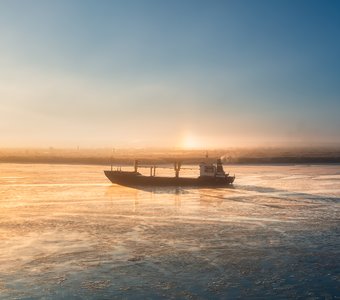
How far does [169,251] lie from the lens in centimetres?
1705

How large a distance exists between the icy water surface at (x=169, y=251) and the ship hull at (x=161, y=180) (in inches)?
667

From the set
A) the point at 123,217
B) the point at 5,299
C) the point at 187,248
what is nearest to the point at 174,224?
the point at 123,217

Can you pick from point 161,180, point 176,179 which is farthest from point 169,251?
point 176,179

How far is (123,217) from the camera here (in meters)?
25.6

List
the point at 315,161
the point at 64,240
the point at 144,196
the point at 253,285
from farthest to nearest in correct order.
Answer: the point at 315,161, the point at 144,196, the point at 64,240, the point at 253,285

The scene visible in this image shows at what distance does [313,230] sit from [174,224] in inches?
295

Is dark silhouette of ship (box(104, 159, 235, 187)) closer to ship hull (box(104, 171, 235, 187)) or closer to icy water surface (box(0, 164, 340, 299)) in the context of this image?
ship hull (box(104, 171, 235, 187))

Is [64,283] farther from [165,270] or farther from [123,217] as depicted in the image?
[123,217]

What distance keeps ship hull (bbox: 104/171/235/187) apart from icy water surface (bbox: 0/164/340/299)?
16945 mm

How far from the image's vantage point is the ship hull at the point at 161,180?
48.2m

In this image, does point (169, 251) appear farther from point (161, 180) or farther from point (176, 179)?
point (176, 179)

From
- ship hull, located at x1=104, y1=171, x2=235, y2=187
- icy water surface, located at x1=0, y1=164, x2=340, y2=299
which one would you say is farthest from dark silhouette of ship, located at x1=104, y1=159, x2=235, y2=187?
icy water surface, located at x1=0, y1=164, x2=340, y2=299

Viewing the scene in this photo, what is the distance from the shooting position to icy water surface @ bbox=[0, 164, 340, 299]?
41.3ft

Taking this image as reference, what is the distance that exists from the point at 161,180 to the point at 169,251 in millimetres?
31256
